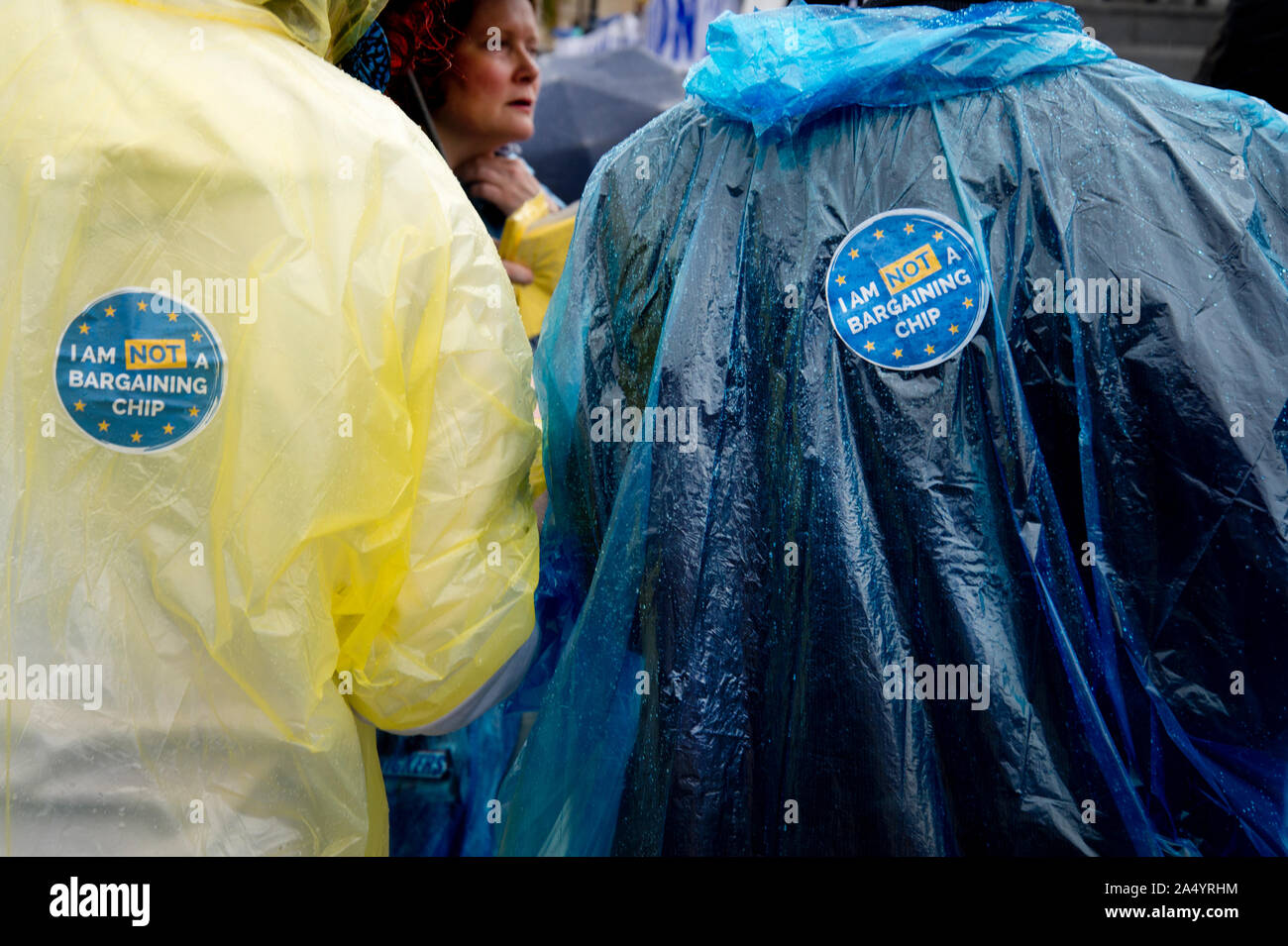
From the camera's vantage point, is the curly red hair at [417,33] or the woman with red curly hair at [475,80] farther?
the woman with red curly hair at [475,80]

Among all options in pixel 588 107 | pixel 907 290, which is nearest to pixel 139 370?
pixel 907 290

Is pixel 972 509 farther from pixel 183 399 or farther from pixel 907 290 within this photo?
pixel 183 399

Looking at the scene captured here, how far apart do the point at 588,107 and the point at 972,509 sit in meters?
3.06

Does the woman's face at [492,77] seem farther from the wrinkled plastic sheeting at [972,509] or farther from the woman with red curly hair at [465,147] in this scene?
the wrinkled plastic sheeting at [972,509]

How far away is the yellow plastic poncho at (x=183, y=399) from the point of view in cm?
99

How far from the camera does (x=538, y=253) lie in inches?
78.0

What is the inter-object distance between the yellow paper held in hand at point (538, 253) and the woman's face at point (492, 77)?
0.18 m

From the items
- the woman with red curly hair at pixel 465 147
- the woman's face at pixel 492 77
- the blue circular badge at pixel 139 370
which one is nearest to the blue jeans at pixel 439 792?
the woman with red curly hair at pixel 465 147

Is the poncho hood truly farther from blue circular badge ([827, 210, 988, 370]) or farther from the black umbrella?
the black umbrella

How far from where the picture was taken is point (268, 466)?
102 centimetres

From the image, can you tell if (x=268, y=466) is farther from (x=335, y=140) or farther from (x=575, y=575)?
(x=575, y=575)

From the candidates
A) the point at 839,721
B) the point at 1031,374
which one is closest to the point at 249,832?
the point at 839,721

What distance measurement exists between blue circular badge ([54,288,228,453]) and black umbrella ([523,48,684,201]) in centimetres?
255

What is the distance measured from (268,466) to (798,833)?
662mm
